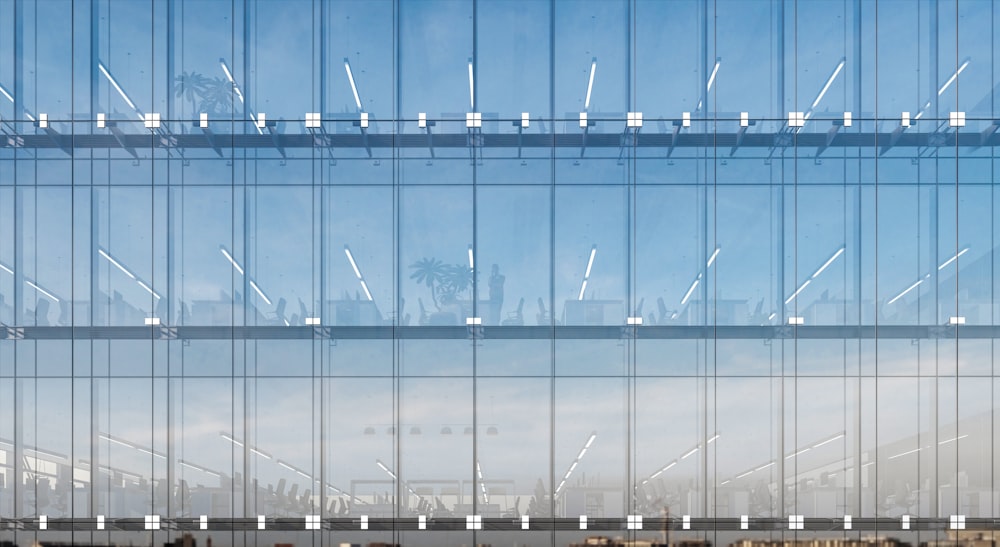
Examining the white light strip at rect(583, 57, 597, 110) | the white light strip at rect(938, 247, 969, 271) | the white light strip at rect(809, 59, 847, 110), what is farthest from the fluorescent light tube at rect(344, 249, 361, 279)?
the white light strip at rect(938, 247, 969, 271)

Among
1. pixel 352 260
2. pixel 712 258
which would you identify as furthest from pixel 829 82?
pixel 352 260

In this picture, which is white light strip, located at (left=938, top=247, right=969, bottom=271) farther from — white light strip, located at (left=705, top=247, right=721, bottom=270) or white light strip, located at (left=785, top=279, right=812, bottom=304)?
white light strip, located at (left=705, top=247, right=721, bottom=270)

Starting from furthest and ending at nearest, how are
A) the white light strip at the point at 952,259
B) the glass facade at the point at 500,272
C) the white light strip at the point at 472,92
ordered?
1. the white light strip at the point at 472,92
2. the white light strip at the point at 952,259
3. the glass facade at the point at 500,272

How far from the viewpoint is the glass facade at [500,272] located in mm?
21328

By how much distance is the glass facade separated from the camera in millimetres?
21328

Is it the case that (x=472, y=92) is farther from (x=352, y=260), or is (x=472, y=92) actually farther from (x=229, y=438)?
(x=229, y=438)

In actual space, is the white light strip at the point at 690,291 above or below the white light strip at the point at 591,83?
below

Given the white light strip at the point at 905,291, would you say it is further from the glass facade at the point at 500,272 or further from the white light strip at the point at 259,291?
the white light strip at the point at 259,291

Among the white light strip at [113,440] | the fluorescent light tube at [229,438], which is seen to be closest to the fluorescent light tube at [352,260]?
the fluorescent light tube at [229,438]

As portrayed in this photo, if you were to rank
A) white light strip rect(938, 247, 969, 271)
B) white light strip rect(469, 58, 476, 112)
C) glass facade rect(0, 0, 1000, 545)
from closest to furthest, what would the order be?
1. glass facade rect(0, 0, 1000, 545)
2. white light strip rect(938, 247, 969, 271)
3. white light strip rect(469, 58, 476, 112)

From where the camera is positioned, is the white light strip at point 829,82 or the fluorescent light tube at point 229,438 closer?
the fluorescent light tube at point 229,438

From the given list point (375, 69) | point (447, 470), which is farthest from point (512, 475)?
point (375, 69)

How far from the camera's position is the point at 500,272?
849 inches

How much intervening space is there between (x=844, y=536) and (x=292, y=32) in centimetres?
1401
